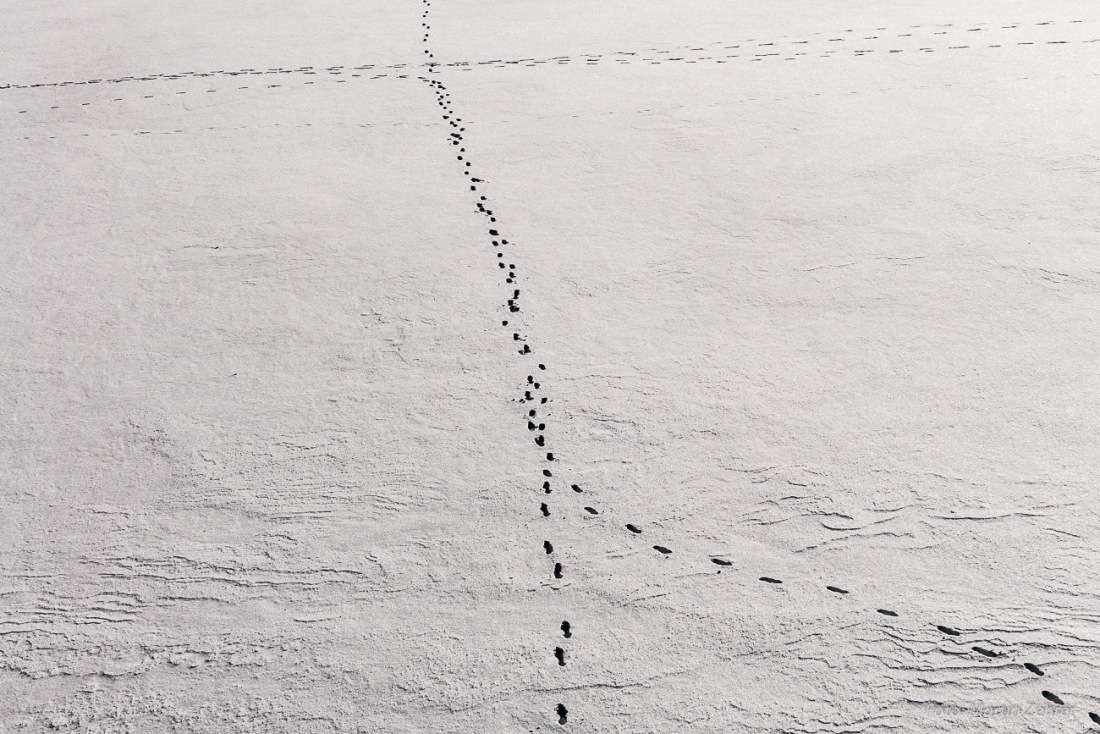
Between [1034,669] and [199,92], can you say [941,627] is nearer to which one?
[1034,669]

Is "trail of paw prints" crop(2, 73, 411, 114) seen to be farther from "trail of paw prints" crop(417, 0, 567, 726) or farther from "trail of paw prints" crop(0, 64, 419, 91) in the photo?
"trail of paw prints" crop(417, 0, 567, 726)

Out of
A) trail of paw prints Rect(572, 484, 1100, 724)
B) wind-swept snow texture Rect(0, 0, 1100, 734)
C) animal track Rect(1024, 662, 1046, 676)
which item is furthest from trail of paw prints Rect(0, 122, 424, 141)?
animal track Rect(1024, 662, 1046, 676)

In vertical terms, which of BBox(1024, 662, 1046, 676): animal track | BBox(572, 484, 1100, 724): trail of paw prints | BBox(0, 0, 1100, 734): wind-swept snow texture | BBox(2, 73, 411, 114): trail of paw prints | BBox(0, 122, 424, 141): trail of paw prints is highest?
BBox(2, 73, 411, 114): trail of paw prints

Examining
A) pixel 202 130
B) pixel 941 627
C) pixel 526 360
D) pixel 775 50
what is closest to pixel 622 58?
pixel 775 50

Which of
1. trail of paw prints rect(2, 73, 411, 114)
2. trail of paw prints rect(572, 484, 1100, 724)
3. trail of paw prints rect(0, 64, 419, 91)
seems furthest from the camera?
trail of paw prints rect(0, 64, 419, 91)

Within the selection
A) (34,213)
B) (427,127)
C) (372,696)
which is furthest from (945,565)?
(34,213)
